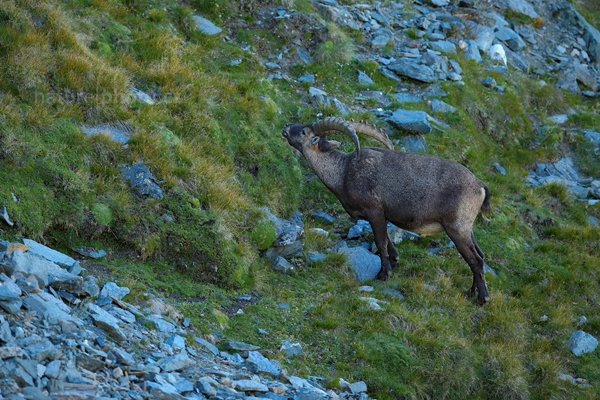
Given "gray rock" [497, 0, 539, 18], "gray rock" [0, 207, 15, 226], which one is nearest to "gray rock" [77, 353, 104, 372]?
"gray rock" [0, 207, 15, 226]

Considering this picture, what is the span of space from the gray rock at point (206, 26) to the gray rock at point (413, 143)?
5.27 m

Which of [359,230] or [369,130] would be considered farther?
[359,230]

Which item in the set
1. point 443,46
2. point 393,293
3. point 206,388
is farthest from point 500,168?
point 206,388

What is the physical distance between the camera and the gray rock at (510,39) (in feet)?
83.1

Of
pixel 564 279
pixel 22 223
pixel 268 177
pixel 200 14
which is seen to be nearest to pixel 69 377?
pixel 22 223

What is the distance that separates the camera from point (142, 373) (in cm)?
783

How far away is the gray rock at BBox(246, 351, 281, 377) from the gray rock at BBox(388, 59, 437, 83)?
12.1 m

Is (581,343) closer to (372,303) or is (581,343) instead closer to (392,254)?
(392,254)

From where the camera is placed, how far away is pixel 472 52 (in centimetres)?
2288

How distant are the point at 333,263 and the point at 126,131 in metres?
4.30

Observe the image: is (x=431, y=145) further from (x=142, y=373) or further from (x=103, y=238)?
(x=142, y=373)

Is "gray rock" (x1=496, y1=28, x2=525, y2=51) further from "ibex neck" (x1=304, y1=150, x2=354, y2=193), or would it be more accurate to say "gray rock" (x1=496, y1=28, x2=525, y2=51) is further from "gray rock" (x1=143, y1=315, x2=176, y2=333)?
"gray rock" (x1=143, y1=315, x2=176, y2=333)

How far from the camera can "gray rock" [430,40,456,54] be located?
21.9 m

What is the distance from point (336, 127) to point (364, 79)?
18.6 ft
